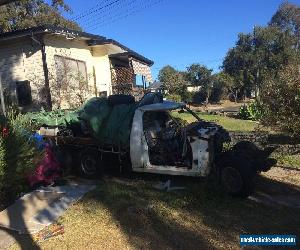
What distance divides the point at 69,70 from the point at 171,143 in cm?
Result: 1053

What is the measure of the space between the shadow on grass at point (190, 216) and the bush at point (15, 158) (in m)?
1.41

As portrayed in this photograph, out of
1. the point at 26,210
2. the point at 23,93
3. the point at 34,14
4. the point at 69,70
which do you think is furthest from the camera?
the point at 34,14

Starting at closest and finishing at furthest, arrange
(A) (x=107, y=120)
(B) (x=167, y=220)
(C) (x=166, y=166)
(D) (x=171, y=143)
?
(B) (x=167, y=220) < (C) (x=166, y=166) < (D) (x=171, y=143) < (A) (x=107, y=120)

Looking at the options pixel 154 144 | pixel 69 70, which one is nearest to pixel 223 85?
pixel 69 70

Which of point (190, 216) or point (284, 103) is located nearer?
point (190, 216)

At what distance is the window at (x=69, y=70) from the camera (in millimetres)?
17250

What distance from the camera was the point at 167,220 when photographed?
6516 millimetres

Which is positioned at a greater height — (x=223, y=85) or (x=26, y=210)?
(x=223, y=85)

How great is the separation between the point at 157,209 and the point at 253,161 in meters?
2.22

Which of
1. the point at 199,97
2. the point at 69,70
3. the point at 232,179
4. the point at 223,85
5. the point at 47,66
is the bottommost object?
the point at 232,179

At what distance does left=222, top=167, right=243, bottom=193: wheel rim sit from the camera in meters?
7.41

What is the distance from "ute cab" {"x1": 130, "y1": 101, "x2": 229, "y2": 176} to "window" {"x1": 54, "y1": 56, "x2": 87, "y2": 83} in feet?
29.2

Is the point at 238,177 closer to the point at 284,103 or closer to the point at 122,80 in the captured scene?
the point at 284,103

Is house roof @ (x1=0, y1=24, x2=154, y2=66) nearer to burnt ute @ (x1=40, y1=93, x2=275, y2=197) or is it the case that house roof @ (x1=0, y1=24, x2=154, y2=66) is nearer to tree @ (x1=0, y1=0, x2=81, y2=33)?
burnt ute @ (x1=40, y1=93, x2=275, y2=197)
